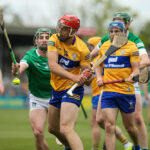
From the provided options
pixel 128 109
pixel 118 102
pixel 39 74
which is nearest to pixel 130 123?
pixel 128 109

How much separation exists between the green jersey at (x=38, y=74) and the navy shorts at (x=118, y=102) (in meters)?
1.23

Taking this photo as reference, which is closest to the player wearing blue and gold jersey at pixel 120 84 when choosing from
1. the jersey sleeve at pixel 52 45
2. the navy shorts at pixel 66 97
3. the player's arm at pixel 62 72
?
the navy shorts at pixel 66 97

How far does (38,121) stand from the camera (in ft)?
24.7

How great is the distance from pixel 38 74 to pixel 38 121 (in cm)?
92

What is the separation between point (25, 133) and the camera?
1315 cm

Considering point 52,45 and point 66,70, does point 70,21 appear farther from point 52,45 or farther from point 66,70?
point 66,70

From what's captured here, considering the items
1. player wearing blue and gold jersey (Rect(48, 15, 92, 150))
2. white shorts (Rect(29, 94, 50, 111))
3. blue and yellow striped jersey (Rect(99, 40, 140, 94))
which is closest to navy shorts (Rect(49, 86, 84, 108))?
player wearing blue and gold jersey (Rect(48, 15, 92, 150))

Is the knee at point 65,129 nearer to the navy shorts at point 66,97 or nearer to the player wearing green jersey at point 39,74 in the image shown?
the navy shorts at point 66,97

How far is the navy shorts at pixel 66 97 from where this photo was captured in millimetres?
6484

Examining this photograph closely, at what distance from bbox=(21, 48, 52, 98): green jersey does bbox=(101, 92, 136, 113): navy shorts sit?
1228mm

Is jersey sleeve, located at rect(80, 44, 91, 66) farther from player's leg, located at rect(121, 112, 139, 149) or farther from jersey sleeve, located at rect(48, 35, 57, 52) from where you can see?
player's leg, located at rect(121, 112, 139, 149)

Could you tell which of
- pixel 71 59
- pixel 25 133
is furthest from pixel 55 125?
pixel 25 133

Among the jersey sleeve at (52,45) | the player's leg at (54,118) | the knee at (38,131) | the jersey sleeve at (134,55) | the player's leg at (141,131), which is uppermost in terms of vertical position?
the jersey sleeve at (52,45)

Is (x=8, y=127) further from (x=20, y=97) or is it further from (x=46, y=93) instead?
(x=20, y=97)
